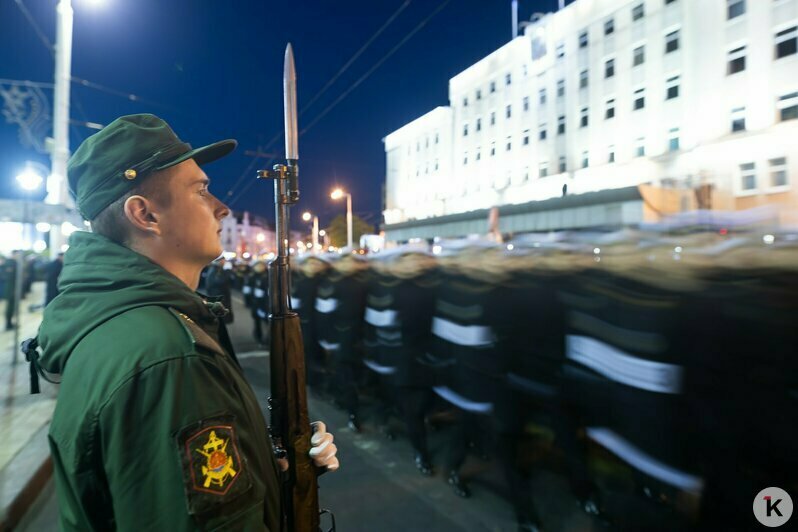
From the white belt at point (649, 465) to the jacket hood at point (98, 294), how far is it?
2.53 m

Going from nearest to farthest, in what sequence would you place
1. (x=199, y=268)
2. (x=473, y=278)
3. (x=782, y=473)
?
(x=199, y=268), (x=782, y=473), (x=473, y=278)

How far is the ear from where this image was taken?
1.25 m

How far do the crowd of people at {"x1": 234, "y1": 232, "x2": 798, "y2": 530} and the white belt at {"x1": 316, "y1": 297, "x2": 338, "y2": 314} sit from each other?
2.62 feet

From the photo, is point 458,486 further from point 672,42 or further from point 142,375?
point 672,42

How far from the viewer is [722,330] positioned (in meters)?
2.32

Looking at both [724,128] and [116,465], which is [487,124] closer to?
[724,128]

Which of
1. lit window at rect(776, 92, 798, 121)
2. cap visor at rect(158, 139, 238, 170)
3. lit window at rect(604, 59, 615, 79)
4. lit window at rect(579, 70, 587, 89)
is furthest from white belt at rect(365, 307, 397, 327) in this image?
lit window at rect(579, 70, 587, 89)

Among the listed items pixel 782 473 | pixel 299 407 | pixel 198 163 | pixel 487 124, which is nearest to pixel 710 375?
pixel 782 473

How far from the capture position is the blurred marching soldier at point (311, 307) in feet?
20.5

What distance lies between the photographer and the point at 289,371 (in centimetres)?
169

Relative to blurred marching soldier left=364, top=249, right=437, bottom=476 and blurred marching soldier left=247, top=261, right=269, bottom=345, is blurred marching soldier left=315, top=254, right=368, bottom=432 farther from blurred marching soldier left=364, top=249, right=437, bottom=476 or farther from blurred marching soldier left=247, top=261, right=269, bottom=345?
blurred marching soldier left=247, top=261, right=269, bottom=345

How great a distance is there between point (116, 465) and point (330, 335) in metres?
4.88

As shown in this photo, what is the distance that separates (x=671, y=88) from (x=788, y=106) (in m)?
5.40

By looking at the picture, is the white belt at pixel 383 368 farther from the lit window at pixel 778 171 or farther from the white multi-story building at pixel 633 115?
the lit window at pixel 778 171
